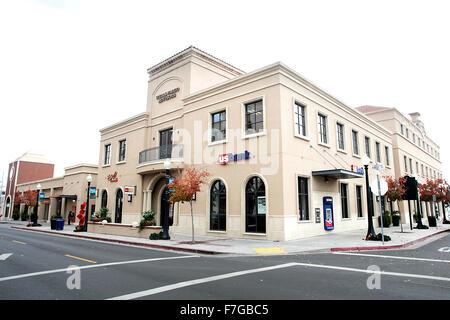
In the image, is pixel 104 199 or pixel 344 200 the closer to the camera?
pixel 344 200

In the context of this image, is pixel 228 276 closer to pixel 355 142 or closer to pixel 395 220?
pixel 355 142

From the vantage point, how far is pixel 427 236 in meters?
16.8

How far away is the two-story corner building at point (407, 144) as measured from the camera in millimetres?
31047

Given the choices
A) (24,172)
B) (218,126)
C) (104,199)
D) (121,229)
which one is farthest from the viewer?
(24,172)

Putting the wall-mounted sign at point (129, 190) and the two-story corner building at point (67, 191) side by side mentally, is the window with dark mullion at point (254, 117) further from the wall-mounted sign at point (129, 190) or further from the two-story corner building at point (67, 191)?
the two-story corner building at point (67, 191)

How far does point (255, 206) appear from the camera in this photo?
15.7 m

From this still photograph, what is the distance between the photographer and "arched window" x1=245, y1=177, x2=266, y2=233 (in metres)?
15.4

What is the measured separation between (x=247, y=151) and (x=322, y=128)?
615 cm

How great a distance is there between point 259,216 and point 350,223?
837 cm

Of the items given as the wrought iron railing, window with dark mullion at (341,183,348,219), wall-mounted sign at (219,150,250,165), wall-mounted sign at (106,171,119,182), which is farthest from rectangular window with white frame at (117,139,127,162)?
window with dark mullion at (341,183,348,219)

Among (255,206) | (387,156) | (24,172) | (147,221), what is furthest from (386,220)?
(24,172)
